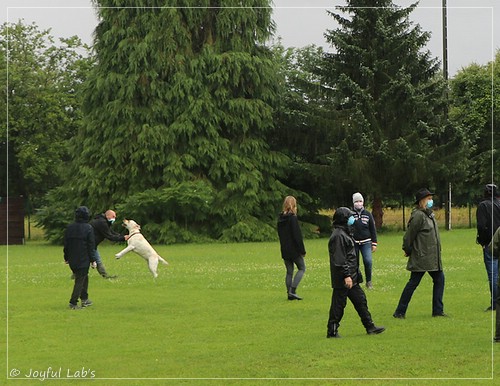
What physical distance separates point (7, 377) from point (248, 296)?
28.8 ft

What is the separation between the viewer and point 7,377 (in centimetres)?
1161

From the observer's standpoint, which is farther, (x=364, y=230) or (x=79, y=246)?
(x=364, y=230)

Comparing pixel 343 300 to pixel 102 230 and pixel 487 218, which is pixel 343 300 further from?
pixel 102 230

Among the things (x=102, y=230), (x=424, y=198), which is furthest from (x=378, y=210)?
(x=424, y=198)

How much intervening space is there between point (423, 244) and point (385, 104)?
35427 mm

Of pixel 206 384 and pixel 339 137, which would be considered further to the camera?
pixel 339 137

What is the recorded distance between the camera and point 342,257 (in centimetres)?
1386

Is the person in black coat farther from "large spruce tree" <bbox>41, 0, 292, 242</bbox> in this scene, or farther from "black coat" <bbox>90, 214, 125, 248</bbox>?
"large spruce tree" <bbox>41, 0, 292, 242</bbox>

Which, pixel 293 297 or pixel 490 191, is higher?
pixel 490 191

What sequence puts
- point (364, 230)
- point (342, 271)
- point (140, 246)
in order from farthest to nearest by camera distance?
point (140, 246) → point (364, 230) → point (342, 271)

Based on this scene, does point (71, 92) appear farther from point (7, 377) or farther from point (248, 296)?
point (7, 377)

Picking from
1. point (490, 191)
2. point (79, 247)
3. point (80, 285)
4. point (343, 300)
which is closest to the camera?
point (343, 300)

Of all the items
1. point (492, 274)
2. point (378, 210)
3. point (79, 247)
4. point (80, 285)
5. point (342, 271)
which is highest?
point (378, 210)

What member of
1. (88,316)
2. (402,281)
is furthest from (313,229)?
(88,316)
